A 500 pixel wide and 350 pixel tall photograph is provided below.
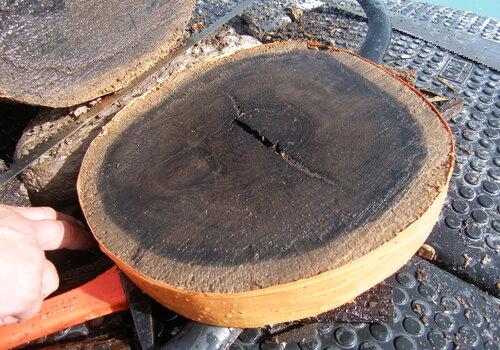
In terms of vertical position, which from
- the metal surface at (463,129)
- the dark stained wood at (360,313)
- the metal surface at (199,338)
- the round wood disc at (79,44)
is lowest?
the metal surface at (463,129)

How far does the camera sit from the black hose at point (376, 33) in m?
2.17

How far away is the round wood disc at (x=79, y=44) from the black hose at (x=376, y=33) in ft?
2.96

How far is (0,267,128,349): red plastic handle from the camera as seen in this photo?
1.34 metres

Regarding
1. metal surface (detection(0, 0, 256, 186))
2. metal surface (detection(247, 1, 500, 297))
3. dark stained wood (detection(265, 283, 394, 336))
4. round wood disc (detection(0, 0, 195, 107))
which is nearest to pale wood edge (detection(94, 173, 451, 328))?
dark stained wood (detection(265, 283, 394, 336))

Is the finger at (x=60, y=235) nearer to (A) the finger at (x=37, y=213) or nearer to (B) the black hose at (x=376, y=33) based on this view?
(A) the finger at (x=37, y=213)

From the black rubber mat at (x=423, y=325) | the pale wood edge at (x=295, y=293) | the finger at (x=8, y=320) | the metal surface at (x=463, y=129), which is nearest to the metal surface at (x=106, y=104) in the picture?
the metal surface at (x=463, y=129)

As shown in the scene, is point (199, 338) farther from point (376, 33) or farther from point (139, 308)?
point (376, 33)

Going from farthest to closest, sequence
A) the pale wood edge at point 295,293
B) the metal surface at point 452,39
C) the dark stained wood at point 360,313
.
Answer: the metal surface at point 452,39, the dark stained wood at point 360,313, the pale wood edge at point 295,293

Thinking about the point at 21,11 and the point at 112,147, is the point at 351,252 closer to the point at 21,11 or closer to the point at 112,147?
the point at 112,147

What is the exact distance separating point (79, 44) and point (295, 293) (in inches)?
55.1

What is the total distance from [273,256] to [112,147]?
745 mm

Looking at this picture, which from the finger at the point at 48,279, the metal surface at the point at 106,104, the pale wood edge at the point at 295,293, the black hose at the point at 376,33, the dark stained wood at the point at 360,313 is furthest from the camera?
the black hose at the point at 376,33

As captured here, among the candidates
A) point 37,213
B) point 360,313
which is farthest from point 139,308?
point 360,313

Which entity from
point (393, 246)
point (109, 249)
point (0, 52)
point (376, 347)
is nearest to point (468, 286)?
point (376, 347)
